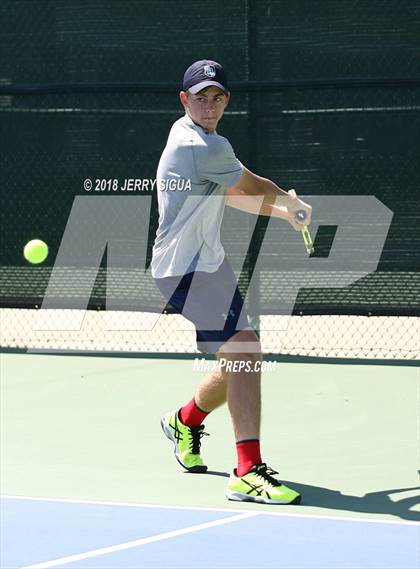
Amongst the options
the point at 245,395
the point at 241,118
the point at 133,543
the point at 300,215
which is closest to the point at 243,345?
the point at 245,395

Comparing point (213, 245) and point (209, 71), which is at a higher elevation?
point (209, 71)

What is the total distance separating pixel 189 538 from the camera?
5379 mm

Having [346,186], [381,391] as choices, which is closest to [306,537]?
[381,391]

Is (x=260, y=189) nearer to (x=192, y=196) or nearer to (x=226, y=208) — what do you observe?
(x=192, y=196)

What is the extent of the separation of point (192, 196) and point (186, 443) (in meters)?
1.23

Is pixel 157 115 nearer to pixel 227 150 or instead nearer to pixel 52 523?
pixel 227 150

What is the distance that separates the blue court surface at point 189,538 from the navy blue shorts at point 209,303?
81cm

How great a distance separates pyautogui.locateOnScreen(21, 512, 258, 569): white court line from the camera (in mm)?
4973

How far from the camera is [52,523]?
5.63 meters

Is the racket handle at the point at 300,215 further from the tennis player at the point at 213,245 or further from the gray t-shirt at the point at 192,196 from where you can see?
the gray t-shirt at the point at 192,196

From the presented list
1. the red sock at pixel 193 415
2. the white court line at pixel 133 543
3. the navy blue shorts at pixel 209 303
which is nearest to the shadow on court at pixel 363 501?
the white court line at pixel 133 543

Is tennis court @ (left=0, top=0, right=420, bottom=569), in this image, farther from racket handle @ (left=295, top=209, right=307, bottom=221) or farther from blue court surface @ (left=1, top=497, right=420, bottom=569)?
blue court surface @ (left=1, top=497, right=420, bottom=569)

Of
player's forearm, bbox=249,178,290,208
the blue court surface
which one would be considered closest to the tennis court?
player's forearm, bbox=249,178,290,208

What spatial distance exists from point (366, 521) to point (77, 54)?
5.83 meters
